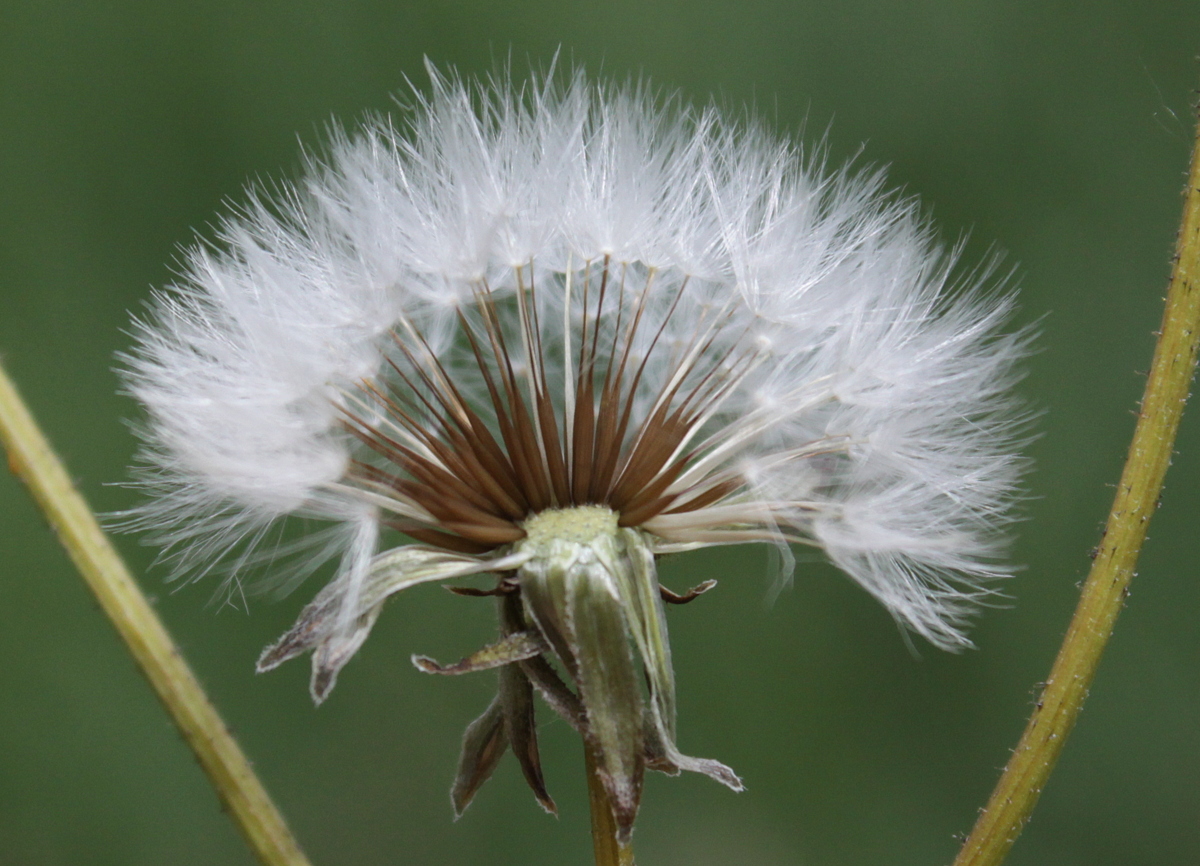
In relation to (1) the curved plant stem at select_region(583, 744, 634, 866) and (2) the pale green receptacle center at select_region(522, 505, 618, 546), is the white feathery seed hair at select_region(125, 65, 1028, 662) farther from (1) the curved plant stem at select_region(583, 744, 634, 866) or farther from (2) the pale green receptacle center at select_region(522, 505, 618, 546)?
(1) the curved plant stem at select_region(583, 744, 634, 866)

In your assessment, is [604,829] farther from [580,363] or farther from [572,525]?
[580,363]

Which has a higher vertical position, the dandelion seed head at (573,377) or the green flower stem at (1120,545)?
the dandelion seed head at (573,377)

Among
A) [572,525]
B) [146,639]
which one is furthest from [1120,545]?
[146,639]

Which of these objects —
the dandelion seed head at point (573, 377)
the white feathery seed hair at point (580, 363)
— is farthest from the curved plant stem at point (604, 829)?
the white feathery seed hair at point (580, 363)

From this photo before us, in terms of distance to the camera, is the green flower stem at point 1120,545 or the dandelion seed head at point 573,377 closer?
the green flower stem at point 1120,545

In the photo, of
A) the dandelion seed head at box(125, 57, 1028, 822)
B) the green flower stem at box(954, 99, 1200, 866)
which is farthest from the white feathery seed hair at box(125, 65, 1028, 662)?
the green flower stem at box(954, 99, 1200, 866)

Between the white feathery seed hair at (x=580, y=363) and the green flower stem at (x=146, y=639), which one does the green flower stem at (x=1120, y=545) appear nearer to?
the white feathery seed hair at (x=580, y=363)

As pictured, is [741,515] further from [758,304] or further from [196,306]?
[196,306]

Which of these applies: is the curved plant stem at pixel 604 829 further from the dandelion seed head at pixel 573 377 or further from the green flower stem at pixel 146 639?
the green flower stem at pixel 146 639
